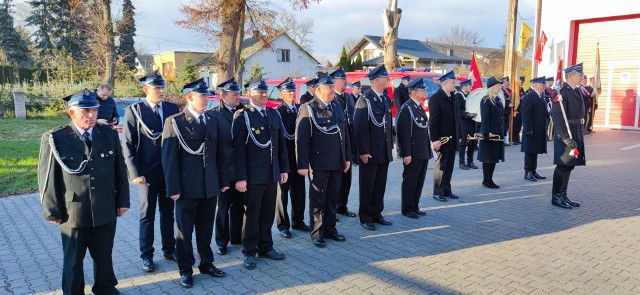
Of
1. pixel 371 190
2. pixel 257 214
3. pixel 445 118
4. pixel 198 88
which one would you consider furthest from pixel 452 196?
pixel 198 88

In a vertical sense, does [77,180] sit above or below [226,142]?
below

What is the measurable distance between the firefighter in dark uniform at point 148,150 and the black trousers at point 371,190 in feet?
8.29

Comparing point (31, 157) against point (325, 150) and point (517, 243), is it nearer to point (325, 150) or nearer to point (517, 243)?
point (325, 150)

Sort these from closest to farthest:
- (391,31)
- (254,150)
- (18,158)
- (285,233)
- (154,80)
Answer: (154,80)
(254,150)
(285,233)
(18,158)
(391,31)

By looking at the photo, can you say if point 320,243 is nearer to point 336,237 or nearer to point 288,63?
point 336,237

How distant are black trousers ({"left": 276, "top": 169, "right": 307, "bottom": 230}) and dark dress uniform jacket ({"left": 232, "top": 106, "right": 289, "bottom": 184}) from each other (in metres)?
1.12

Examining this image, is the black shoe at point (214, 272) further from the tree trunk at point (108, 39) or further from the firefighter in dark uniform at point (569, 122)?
the tree trunk at point (108, 39)

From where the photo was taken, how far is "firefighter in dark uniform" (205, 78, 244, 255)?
472 cm

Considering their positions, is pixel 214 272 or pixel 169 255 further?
pixel 169 255

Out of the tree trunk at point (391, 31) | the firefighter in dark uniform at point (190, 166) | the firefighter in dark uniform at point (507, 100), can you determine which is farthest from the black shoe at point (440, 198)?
the tree trunk at point (391, 31)

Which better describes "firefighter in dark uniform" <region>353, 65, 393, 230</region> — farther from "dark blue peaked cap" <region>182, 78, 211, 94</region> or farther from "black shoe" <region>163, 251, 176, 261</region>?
"black shoe" <region>163, 251, 176, 261</region>

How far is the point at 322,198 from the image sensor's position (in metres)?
5.57

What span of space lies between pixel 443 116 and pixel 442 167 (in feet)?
2.79

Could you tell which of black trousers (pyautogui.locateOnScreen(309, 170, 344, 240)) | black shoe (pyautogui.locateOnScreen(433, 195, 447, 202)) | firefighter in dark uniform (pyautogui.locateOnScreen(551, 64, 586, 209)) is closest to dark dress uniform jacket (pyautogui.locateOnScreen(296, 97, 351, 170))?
black trousers (pyautogui.locateOnScreen(309, 170, 344, 240))
